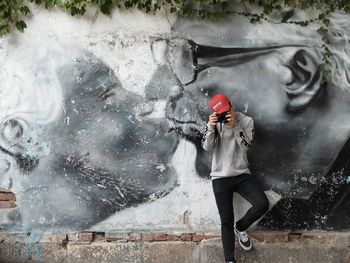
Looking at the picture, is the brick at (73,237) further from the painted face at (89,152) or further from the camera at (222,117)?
the camera at (222,117)

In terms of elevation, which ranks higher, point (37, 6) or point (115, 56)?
point (37, 6)

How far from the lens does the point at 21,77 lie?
224 inches

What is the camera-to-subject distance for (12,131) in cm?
575

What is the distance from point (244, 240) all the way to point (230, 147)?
1.08 m

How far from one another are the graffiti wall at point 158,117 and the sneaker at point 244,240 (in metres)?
0.25

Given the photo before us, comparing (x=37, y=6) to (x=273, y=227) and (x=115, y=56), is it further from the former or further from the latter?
(x=273, y=227)

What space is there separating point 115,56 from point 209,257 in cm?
254

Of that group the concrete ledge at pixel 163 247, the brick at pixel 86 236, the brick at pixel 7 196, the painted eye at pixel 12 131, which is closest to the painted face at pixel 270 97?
the concrete ledge at pixel 163 247

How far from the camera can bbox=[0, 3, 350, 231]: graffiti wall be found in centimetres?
561

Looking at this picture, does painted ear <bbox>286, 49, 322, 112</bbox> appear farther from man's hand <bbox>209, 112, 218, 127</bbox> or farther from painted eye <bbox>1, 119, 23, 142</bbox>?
painted eye <bbox>1, 119, 23, 142</bbox>

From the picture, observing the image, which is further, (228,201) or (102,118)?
(102,118)

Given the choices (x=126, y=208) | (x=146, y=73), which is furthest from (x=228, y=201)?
(x=146, y=73)

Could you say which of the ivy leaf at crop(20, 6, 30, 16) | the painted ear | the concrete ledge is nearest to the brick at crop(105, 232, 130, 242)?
the concrete ledge

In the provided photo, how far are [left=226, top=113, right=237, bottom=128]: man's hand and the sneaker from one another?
1201 mm
